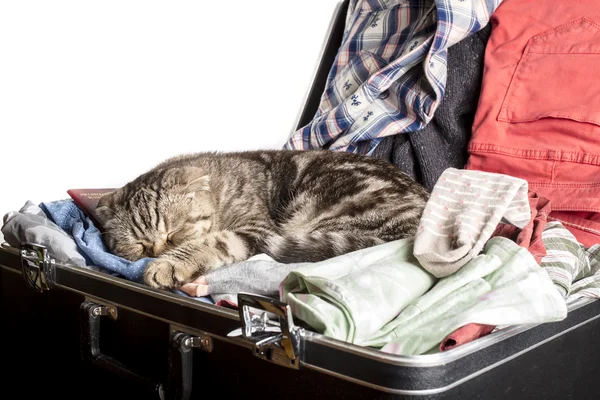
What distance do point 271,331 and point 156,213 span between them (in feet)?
2.24

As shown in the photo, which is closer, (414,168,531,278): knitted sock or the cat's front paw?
(414,168,531,278): knitted sock

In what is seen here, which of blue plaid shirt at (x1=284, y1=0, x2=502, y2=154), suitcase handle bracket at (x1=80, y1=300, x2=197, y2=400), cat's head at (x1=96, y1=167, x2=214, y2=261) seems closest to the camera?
suitcase handle bracket at (x1=80, y1=300, x2=197, y2=400)

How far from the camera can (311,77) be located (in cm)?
199

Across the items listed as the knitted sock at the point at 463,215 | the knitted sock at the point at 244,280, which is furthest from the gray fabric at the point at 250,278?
the knitted sock at the point at 463,215

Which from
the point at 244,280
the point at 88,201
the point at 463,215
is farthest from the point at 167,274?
the point at 463,215

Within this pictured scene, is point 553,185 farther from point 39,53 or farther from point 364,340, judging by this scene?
point 39,53

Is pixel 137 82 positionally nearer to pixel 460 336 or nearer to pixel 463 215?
pixel 463 215

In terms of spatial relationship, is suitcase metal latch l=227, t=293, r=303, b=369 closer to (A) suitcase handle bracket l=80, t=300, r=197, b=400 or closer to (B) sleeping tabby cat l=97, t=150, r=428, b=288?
(A) suitcase handle bracket l=80, t=300, r=197, b=400

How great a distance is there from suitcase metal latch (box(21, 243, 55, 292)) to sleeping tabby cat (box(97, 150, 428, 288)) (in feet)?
0.63

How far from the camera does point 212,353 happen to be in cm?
87

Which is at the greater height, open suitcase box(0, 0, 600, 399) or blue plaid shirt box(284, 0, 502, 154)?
blue plaid shirt box(284, 0, 502, 154)

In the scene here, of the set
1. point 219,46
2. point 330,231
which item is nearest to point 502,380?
point 330,231

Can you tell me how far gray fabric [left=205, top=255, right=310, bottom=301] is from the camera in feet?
3.15

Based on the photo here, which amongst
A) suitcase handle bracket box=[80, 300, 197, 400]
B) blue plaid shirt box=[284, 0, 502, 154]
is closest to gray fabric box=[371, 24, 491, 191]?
blue plaid shirt box=[284, 0, 502, 154]
